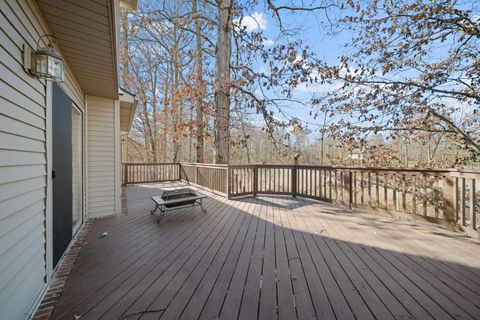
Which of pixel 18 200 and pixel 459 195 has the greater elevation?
pixel 18 200

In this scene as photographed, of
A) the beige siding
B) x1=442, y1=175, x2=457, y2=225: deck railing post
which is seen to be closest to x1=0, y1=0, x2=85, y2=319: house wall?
the beige siding

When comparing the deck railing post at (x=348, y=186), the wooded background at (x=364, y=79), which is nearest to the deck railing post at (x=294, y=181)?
the wooded background at (x=364, y=79)

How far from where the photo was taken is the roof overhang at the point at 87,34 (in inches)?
70.7

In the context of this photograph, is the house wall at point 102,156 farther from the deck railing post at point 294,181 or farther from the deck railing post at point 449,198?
→ the deck railing post at point 449,198

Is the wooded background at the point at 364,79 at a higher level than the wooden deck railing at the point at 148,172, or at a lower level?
higher

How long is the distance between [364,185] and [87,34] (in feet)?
18.4

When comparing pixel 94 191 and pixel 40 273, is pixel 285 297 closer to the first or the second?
pixel 40 273

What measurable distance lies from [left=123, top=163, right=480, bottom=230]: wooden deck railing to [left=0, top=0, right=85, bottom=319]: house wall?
4048 mm

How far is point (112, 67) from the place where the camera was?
2912 mm

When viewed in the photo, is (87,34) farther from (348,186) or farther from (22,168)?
(348,186)

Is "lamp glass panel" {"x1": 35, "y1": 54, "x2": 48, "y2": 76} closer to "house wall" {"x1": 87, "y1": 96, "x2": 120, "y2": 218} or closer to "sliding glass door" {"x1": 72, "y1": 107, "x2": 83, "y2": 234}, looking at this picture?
"sliding glass door" {"x1": 72, "y1": 107, "x2": 83, "y2": 234}

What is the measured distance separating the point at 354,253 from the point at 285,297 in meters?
1.30

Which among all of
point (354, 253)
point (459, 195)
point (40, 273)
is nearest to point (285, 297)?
point (354, 253)

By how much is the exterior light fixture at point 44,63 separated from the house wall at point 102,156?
2599mm
